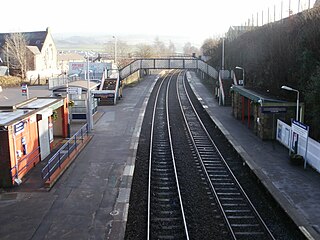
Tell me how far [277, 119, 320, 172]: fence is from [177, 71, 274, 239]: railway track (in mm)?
3157

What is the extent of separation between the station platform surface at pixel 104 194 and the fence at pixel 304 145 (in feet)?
1.03

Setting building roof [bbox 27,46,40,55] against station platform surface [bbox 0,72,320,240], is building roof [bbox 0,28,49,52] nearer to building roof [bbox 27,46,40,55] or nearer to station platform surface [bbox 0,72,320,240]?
building roof [bbox 27,46,40,55]

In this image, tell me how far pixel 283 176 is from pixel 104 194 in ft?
21.5

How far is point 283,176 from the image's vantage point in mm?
13703

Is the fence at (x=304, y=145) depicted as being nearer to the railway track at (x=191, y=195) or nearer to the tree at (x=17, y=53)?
the railway track at (x=191, y=195)

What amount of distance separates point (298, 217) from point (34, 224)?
717 cm

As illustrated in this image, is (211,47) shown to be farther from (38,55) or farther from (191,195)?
(191,195)

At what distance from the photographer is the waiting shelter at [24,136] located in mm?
12555

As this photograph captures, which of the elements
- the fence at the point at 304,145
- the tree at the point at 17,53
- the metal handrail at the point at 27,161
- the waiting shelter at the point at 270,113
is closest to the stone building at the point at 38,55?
the tree at the point at 17,53

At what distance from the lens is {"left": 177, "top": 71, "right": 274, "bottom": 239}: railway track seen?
993 cm

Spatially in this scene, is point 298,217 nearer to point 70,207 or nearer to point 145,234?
point 145,234

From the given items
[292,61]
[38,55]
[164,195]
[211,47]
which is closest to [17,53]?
[38,55]

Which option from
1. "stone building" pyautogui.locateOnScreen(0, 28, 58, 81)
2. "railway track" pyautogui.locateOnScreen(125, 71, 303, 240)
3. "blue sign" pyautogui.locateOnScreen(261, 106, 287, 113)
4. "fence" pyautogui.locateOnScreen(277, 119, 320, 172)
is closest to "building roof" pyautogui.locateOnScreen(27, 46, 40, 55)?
"stone building" pyautogui.locateOnScreen(0, 28, 58, 81)

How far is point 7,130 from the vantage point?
12.3 m
